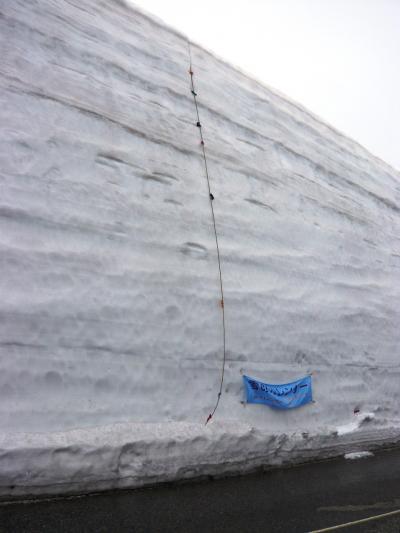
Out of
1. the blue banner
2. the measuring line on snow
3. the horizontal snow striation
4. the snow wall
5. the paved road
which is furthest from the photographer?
the blue banner

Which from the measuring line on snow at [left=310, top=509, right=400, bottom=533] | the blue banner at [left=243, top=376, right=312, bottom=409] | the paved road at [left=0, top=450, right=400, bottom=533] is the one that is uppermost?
the blue banner at [left=243, top=376, right=312, bottom=409]

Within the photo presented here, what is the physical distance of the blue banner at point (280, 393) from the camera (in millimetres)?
4465

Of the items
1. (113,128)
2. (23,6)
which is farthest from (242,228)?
(23,6)

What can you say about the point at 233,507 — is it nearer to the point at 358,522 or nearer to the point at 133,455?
the point at 133,455

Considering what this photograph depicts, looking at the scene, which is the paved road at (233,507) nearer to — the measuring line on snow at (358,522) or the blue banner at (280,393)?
the measuring line on snow at (358,522)

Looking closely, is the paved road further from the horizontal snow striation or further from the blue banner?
the blue banner

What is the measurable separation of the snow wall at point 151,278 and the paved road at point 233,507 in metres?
0.19

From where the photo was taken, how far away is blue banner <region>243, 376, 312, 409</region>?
446cm

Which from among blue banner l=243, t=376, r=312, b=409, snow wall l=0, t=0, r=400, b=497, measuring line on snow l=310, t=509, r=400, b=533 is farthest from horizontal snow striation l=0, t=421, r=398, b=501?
measuring line on snow l=310, t=509, r=400, b=533

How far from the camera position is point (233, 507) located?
11.1 feet

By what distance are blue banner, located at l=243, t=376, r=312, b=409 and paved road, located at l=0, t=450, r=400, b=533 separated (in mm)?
769

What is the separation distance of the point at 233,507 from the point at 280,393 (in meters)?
1.60

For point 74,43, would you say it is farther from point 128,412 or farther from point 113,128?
point 128,412

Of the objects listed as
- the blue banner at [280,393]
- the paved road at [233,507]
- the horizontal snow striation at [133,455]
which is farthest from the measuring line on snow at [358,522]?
the blue banner at [280,393]
